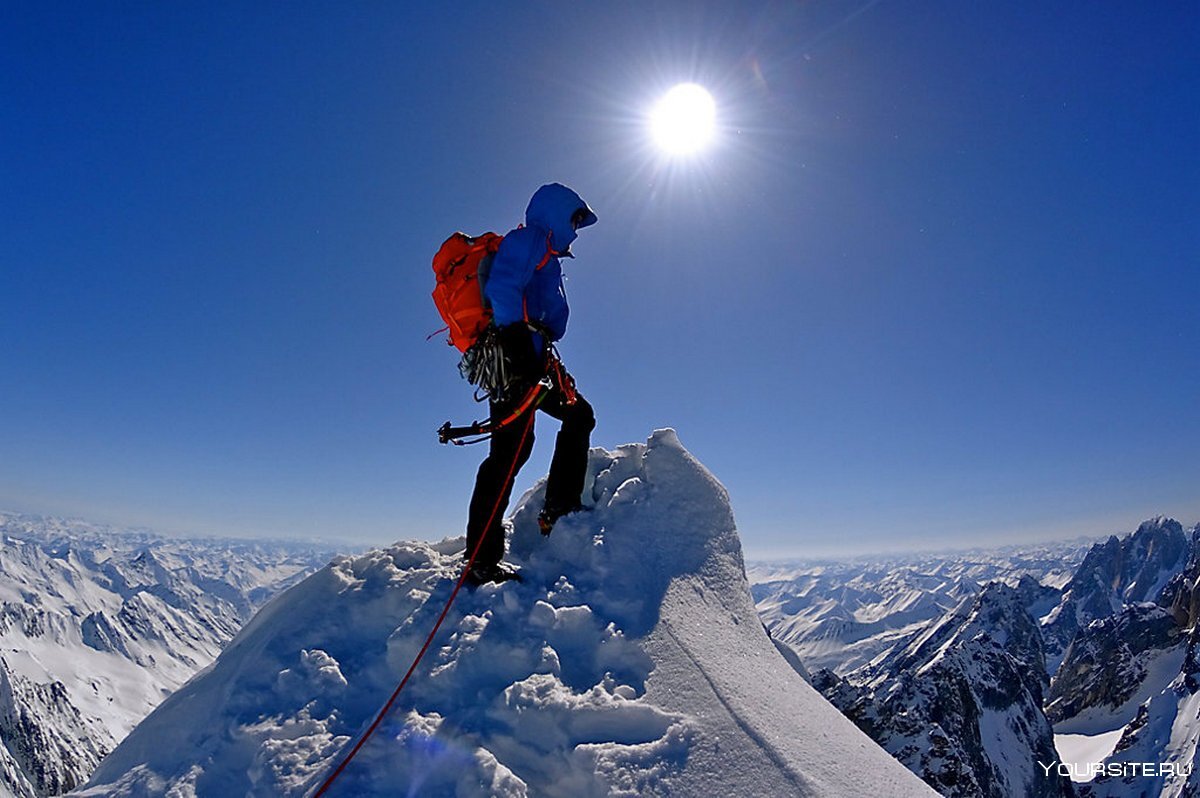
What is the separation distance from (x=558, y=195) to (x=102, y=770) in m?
5.93

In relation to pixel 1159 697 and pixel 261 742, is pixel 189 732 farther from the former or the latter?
pixel 1159 697

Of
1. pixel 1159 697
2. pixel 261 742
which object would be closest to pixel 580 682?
pixel 261 742

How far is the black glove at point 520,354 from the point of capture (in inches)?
247

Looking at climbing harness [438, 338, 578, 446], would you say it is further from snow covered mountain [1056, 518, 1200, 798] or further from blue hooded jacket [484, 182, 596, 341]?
snow covered mountain [1056, 518, 1200, 798]

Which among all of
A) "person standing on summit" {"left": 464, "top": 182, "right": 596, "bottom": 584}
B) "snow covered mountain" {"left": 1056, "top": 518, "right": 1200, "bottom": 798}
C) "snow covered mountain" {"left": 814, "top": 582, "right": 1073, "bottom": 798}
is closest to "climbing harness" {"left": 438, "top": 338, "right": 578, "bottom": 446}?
"person standing on summit" {"left": 464, "top": 182, "right": 596, "bottom": 584}

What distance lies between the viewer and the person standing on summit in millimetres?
6105

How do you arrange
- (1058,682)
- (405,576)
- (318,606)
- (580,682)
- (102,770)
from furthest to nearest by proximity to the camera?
(1058,682), (405,576), (318,606), (580,682), (102,770)

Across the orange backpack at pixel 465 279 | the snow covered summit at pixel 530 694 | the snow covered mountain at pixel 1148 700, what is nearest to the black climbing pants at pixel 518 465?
the snow covered summit at pixel 530 694

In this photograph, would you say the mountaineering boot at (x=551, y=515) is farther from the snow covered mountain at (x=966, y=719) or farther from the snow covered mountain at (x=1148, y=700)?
the snow covered mountain at (x=1148, y=700)

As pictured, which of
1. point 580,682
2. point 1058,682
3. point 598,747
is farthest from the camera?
point 1058,682

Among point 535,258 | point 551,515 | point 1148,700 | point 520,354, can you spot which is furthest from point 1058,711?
point 535,258

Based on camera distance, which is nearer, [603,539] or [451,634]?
[451,634]

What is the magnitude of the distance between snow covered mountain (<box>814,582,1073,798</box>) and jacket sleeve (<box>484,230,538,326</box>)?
200 feet

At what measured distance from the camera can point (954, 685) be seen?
9519 cm
